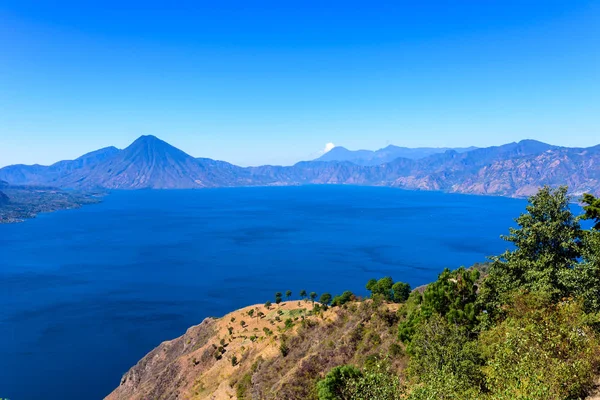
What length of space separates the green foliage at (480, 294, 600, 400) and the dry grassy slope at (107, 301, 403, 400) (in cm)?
2400

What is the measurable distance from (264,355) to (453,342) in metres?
39.2

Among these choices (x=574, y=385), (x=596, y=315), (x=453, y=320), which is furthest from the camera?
(x=453, y=320)

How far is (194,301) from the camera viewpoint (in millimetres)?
151125

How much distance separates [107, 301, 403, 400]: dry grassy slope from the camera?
51156mm

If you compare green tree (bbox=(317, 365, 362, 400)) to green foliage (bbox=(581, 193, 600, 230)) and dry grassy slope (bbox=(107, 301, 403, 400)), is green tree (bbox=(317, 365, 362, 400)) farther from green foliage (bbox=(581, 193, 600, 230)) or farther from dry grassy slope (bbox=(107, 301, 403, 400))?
green foliage (bbox=(581, 193, 600, 230))

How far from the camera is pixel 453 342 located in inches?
1240

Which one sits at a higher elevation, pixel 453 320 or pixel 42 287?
pixel 453 320

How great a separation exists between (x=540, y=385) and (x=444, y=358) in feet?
35.4

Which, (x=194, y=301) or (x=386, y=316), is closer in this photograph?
(x=386, y=316)

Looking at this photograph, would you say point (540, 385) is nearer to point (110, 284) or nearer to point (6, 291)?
point (110, 284)

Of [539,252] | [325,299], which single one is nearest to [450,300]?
[539,252]

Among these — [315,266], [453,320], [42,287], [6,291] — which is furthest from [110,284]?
[453,320]

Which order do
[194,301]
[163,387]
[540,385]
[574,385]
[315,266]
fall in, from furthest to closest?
1. [315,266]
2. [194,301]
3. [163,387]
4. [574,385]
5. [540,385]

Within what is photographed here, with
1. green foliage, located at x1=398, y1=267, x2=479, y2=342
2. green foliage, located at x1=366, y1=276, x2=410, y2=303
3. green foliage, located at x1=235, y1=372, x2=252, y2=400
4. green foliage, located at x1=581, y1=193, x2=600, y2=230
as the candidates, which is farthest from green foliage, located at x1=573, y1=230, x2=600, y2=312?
green foliage, located at x1=366, y1=276, x2=410, y2=303
